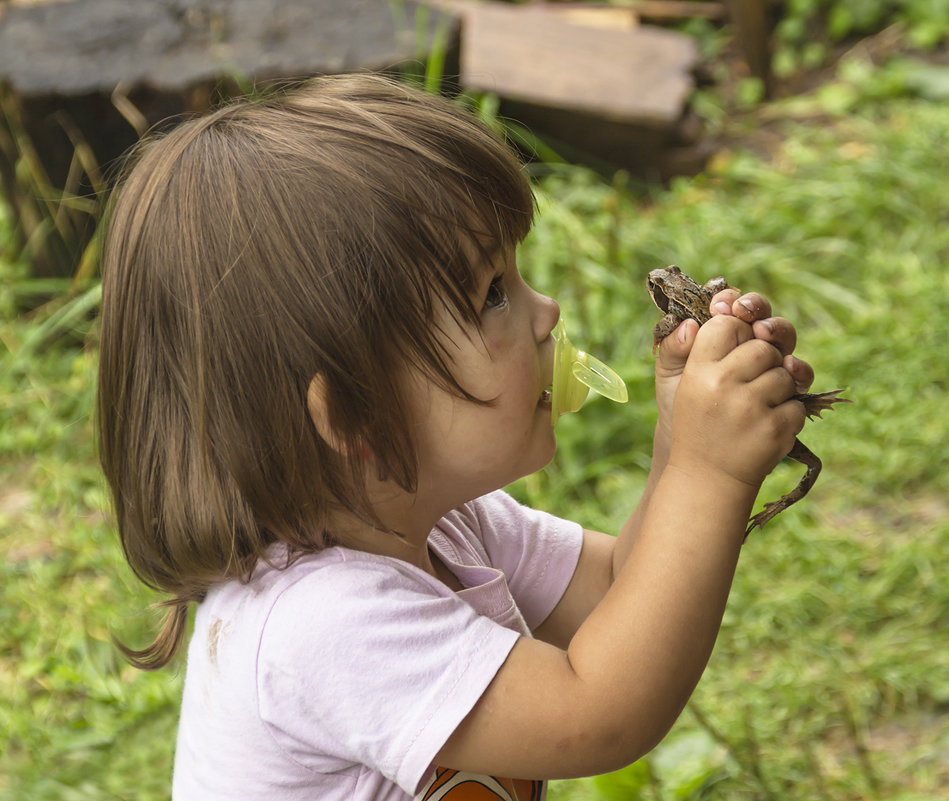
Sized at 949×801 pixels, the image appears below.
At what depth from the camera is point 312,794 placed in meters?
1.35

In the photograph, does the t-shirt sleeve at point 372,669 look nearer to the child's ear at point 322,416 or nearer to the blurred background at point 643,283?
the child's ear at point 322,416

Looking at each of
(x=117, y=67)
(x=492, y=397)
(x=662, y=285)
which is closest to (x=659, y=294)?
(x=662, y=285)

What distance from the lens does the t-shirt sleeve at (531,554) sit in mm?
1692

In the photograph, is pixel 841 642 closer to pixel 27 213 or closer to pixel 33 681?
pixel 33 681

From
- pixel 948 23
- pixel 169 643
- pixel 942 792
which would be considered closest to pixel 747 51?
pixel 948 23

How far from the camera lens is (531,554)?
5.60ft

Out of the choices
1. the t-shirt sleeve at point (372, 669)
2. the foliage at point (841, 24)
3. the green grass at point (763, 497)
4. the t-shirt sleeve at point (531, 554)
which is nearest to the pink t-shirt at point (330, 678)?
the t-shirt sleeve at point (372, 669)

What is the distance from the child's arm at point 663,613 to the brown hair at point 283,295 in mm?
276

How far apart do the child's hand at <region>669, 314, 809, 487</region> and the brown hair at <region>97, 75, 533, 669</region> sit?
270 mm

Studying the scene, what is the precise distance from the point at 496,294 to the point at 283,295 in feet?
0.87

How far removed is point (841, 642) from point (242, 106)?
1.76m

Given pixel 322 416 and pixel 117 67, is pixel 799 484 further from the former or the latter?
pixel 117 67

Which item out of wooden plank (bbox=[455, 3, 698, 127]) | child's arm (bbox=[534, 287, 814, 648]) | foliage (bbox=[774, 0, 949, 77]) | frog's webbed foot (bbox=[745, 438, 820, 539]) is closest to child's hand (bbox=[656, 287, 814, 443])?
child's arm (bbox=[534, 287, 814, 648])

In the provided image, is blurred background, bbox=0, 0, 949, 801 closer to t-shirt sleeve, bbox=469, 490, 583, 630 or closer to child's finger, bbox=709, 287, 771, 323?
t-shirt sleeve, bbox=469, 490, 583, 630
